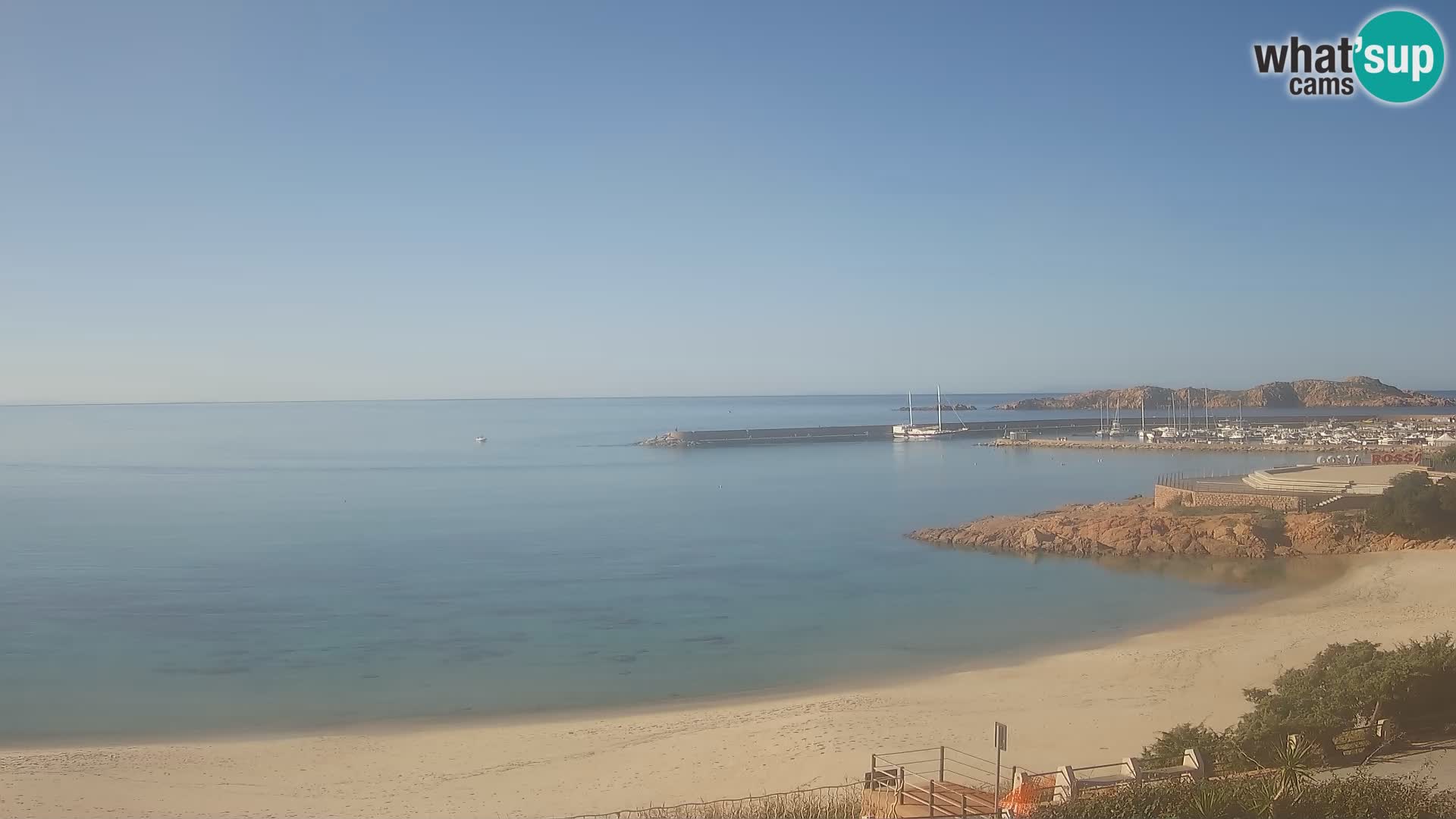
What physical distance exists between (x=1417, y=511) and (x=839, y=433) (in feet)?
245

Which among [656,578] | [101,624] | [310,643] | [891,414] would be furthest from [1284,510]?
[891,414]

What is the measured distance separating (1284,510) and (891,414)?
507ft

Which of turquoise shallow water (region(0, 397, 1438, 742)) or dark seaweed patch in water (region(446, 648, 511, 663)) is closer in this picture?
turquoise shallow water (region(0, 397, 1438, 742))

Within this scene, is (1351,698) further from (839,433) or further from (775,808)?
(839,433)

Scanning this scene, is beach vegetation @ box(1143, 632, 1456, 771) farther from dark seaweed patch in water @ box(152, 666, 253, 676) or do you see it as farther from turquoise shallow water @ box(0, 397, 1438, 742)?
dark seaweed patch in water @ box(152, 666, 253, 676)

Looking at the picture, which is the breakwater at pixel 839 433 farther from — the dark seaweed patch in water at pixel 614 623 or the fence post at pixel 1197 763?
the fence post at pixel 1197 763

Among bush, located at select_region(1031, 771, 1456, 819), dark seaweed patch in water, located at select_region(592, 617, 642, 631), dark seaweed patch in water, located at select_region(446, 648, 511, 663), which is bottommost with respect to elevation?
dark seaweed patch in water, located at select_region(446, 648, 511, 663)

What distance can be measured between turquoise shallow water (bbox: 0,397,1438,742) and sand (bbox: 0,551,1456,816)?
5.17 ft

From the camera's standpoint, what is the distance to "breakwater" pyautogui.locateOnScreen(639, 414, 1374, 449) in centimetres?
9369

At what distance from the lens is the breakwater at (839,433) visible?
93.7 meters

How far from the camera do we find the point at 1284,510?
1259 inches

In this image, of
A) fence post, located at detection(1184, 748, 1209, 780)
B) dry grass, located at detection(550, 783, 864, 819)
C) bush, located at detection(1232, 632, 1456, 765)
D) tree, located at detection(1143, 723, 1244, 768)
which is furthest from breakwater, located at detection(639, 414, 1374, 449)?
fence post, located at detection(1184, 748, 1209, 780)

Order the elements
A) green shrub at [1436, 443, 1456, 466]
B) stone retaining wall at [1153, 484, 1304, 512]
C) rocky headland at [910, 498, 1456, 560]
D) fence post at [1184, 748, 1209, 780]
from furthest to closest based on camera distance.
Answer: green shrub at [1436, 443, 1456, 466], stone retaining wall at [1153, 484, 1304, 512], rocky headland at [910, 498, 1456, 560], fence post at [1184, 748, 1209, 780]

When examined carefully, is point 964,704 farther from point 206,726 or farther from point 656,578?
point 656,578
